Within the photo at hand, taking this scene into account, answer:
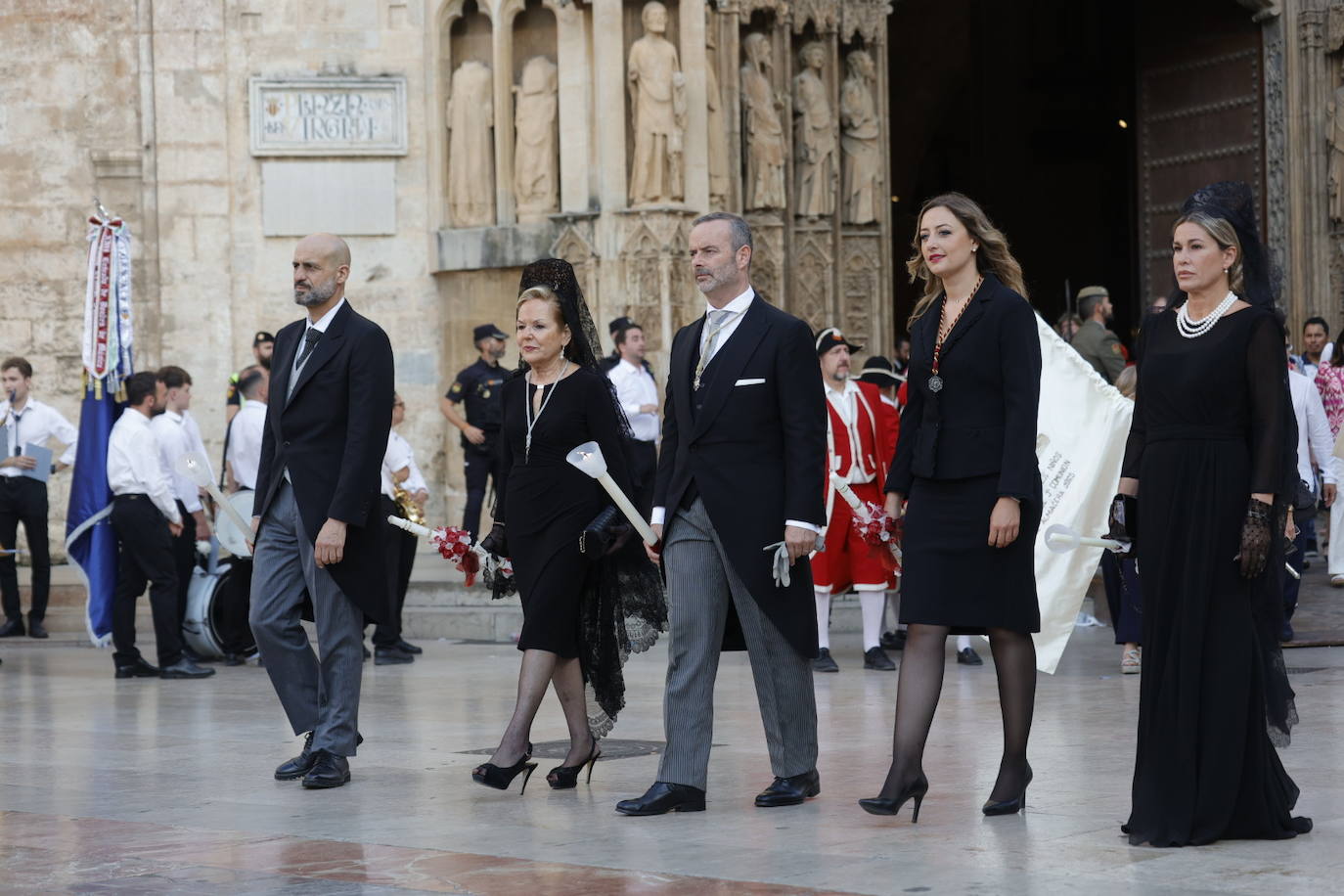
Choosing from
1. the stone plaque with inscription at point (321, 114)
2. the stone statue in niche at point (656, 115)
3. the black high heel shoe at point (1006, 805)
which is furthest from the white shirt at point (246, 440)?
the black high heel shoe at point (1006, 805)

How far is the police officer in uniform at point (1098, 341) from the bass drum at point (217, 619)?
635 centimetres

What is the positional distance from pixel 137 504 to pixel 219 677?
1.09m

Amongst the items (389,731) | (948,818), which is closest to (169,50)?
(389,731)

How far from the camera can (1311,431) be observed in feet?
42.2

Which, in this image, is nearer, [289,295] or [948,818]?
[948,818]

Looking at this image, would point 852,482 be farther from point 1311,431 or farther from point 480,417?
point 480,417

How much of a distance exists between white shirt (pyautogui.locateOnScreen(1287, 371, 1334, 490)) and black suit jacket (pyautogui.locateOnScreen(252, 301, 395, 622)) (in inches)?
262

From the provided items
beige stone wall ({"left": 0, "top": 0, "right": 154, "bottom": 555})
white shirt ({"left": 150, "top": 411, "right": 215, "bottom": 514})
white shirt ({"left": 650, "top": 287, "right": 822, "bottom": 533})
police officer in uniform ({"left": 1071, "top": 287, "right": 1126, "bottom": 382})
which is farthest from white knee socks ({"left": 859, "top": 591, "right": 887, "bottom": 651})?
beige stone wall ({"left": 0, "top": 0, "right": 154, "bottom": 555})

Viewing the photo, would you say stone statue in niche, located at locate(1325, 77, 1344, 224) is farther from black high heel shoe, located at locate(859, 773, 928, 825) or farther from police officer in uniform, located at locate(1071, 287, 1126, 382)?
black high heel shoe, located at locate(859, 773, 928, 825)

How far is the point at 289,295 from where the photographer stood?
56.9 ft

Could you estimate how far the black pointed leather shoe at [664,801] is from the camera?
6504 mm

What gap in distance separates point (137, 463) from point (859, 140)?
835cm

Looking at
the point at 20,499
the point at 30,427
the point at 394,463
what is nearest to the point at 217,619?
the point at 394,463

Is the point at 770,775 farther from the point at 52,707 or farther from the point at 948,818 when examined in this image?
the point at 52,707
